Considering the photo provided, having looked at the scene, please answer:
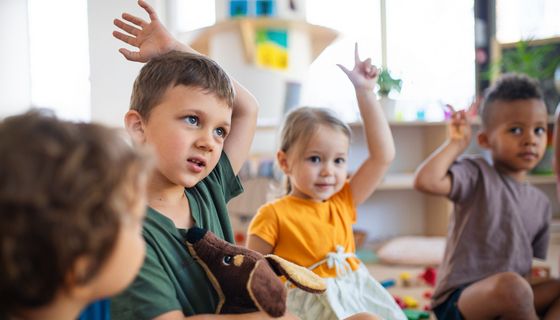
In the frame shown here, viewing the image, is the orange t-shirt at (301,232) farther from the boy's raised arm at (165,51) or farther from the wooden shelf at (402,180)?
the wooden shelf at (402,180)

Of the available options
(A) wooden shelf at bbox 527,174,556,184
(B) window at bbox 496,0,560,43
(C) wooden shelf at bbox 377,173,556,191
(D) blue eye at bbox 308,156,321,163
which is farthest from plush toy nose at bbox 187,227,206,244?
(B) window at bbox 496,0,560,43

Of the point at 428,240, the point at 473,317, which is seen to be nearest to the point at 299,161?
the point at 473,317

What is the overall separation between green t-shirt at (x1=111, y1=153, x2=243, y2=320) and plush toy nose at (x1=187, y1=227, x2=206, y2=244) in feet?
0.08

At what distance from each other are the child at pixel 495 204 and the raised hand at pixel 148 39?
79 cm

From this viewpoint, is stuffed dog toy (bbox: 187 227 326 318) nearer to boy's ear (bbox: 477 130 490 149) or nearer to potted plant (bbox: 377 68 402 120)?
boy's ear (bbox: 477 130 490 149)

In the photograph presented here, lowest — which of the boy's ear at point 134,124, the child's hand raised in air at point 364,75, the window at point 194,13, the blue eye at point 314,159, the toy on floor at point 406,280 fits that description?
the toy on floor at point 406,280

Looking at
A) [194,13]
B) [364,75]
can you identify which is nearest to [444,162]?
[364,75]

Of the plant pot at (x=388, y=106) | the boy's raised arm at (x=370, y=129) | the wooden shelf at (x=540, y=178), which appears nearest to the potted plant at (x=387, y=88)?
the plant pot at (x=388, y=106)

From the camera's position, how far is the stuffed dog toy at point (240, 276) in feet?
2.54

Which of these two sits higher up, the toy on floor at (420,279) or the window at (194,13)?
the window at (194,13)

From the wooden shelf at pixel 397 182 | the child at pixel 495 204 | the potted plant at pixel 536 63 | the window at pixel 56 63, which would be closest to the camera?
the child at pixel 495 204

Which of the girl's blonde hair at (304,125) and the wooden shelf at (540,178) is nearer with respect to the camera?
the girl's blonde hair at (304,125)

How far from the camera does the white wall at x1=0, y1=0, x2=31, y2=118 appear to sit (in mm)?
2268

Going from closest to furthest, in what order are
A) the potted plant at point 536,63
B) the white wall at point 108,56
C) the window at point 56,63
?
1. the white wall at point 108,56
2. the window at point 56,63
3. the potted plant at point 536,63
